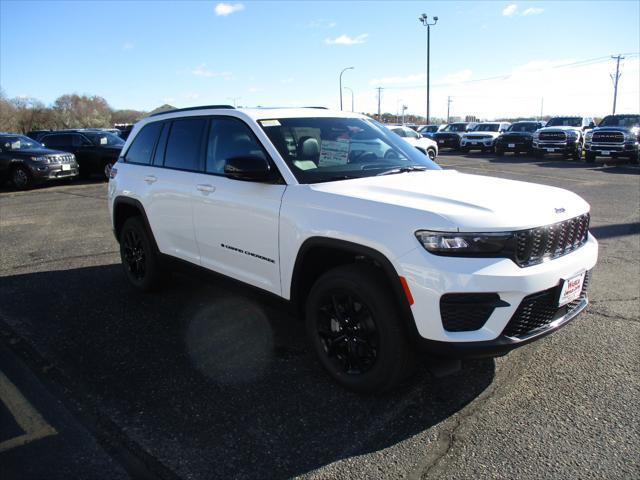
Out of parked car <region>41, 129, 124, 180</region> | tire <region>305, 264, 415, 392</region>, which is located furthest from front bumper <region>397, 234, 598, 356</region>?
parked car <region>41, 129, 124, 180</region>

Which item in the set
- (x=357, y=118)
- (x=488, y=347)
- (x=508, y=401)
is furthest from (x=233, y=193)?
(x=508, y=401)

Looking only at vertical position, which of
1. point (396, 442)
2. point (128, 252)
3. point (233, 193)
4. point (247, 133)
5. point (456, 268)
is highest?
point (247, 133)

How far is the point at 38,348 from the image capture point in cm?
407

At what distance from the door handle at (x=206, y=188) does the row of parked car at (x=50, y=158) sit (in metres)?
11.3

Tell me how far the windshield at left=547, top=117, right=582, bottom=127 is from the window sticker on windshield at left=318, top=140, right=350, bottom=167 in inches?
1043

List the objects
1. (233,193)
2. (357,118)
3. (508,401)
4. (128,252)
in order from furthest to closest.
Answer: (128,252) < (357,118) < (233,193) < (508,401)

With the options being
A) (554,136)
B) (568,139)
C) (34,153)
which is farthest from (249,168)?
(554,136)

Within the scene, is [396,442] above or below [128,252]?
below

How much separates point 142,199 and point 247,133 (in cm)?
169

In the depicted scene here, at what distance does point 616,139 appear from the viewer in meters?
21.5

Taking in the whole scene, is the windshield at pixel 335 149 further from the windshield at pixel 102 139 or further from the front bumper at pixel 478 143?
the front bumper at pixel 478 143

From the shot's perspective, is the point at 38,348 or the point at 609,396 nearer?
the point at 609,396

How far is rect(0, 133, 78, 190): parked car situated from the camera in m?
15.3

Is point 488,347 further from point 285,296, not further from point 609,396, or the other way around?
point 285,296
